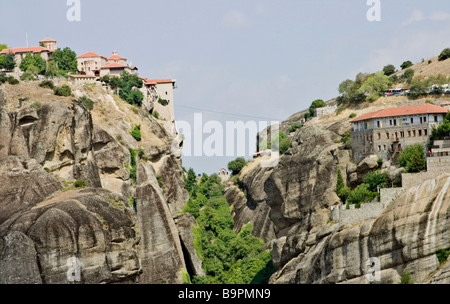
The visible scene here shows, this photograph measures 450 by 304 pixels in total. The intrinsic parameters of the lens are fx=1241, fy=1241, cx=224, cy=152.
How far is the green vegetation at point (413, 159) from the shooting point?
11669 centimetres

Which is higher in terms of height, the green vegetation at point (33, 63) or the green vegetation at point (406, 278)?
the green vegetation at point (33, 63)

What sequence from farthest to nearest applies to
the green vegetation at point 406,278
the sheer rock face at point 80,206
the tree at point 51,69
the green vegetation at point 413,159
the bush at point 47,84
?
the tree at point 51,69
the bush at point 47,84
the green vegetation at point 413,159
the sheer rock face at point 80,206
the green vegetation at point 406,278

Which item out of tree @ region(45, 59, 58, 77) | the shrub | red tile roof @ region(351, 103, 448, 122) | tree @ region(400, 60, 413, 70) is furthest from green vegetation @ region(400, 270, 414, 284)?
tree @ region(400, 60, 413, 70)

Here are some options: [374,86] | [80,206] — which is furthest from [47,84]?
[374,86]

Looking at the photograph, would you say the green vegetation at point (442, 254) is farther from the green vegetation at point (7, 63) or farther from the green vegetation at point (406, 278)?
the green vegetation at point (7, 63)

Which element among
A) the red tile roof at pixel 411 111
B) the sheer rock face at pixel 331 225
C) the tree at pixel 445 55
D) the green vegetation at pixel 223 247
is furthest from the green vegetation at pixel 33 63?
the red tile roof at pixel 411 111

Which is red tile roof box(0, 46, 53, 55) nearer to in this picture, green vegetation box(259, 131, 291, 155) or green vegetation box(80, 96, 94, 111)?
green vegetation box(80, 96, 94, 111)

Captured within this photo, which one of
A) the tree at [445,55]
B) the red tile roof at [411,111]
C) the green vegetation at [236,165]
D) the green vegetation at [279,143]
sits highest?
the tree at [445,55]

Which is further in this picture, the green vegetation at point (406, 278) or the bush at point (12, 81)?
the bush at point (12, 81)

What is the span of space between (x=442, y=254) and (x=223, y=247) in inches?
2375

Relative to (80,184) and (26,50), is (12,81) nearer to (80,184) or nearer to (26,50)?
(80,184)

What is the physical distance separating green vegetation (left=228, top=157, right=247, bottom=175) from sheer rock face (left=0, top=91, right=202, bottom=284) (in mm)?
19380

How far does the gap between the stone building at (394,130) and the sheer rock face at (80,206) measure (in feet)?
82.8

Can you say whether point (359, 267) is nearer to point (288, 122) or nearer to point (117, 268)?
point (117, 268)
